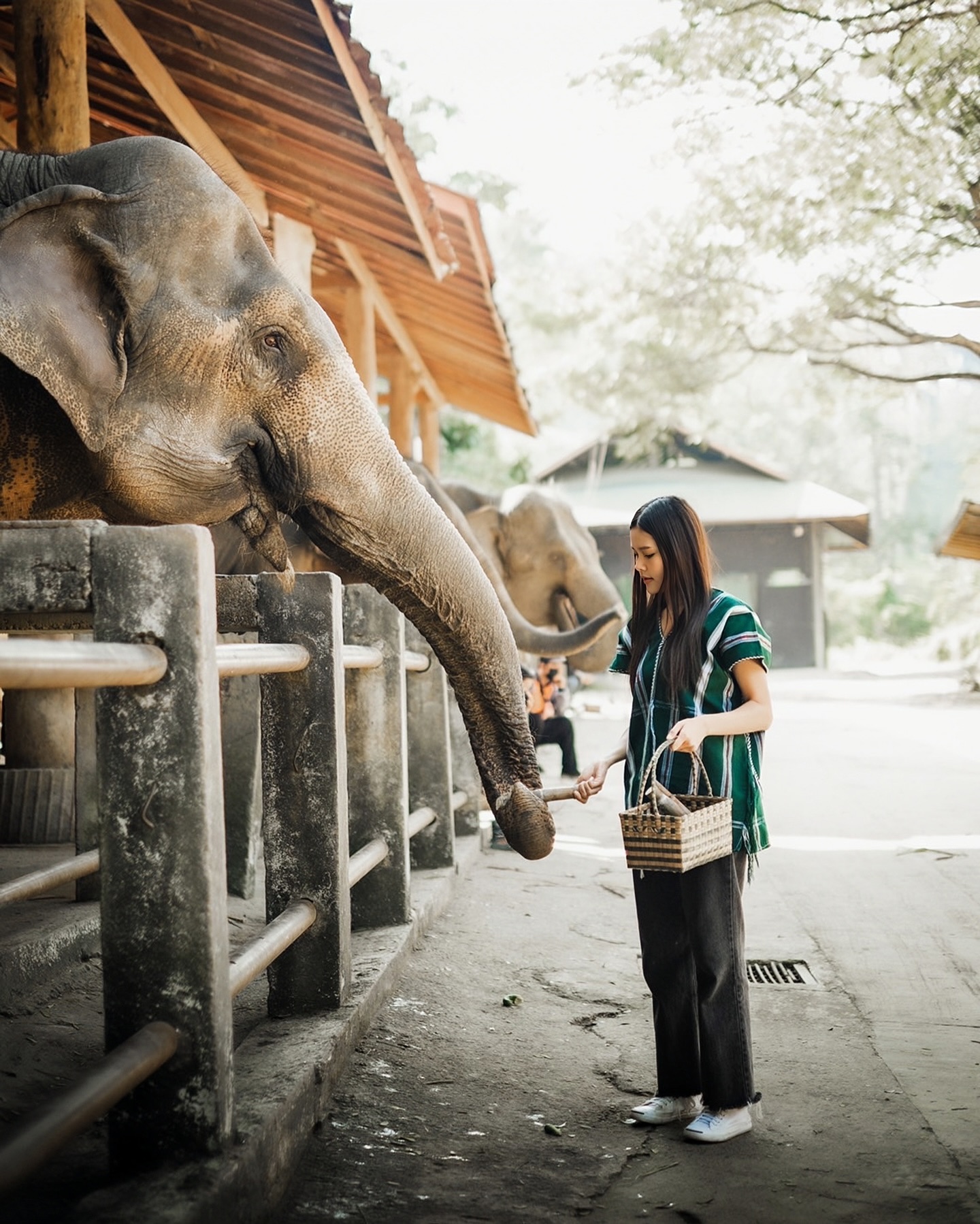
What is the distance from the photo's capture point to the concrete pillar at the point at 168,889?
82.6 inches

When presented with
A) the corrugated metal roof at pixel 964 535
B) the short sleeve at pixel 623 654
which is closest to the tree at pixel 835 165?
the corrugated metal roof at pixel 964 535

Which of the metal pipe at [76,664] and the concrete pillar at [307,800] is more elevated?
the metal pipe at [76,664]

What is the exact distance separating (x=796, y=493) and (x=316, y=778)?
2620cm

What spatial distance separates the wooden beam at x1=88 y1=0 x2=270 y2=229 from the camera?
5043 mm

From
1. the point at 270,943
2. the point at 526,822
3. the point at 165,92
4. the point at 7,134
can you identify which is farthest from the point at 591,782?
the point at 7,134

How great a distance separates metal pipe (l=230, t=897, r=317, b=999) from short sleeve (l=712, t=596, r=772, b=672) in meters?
1.14

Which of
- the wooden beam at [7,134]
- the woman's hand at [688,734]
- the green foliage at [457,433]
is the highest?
the green foliage at [457,433]

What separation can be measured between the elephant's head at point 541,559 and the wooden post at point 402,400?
9.56 feet

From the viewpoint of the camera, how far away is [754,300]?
21469 millimetres

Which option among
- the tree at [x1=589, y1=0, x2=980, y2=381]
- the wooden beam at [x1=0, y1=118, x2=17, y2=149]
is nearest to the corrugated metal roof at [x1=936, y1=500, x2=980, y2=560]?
the tree at [x1=589, y1=0, x2=980, y2=381]

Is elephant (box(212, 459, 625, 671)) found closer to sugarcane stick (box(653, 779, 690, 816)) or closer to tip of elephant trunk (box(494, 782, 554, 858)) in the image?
tip of elephant trunk (box(494, 782, 554, 858))

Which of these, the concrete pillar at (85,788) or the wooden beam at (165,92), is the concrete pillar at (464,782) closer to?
the concrete pillar at (85,788)

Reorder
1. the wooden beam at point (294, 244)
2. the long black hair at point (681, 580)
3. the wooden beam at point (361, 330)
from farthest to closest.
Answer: the wooden beam at point (361, 330) → the wooden beam at point (294, 244) → the long black hair at point (681, 580)

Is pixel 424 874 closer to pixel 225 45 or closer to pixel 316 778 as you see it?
pixel 316 778
